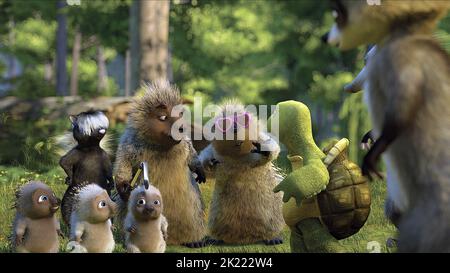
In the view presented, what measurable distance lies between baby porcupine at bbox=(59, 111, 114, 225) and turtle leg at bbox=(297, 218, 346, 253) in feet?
5.02

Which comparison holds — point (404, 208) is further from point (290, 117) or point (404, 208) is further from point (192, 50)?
point (192, 50)

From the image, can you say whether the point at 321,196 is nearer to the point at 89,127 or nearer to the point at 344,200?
the point at 344,200

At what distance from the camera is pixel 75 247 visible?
13.9ft

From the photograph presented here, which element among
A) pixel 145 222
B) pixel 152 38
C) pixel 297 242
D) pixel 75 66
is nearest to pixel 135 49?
pixel 152 38

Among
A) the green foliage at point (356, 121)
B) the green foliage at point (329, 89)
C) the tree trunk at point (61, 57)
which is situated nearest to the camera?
the green foliage at point (356, 121)

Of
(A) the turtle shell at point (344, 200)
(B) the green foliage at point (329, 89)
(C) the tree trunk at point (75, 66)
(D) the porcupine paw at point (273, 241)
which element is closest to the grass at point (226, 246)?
(D) the porcupine paw at point (273, 241)

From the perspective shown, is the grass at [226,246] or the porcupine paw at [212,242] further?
the porcupine paw at [212,242]

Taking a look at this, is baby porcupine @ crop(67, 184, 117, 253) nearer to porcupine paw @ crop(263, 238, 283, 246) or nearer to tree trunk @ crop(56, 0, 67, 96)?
porcupine paw @ crop(263, 238, 283, 246)

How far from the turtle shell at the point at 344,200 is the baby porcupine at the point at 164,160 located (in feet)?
3.27

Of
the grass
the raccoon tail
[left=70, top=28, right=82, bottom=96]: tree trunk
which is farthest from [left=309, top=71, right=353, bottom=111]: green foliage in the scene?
the raccoon tail

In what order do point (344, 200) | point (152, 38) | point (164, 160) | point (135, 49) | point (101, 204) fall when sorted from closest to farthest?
1. point (344, 200)
2. point (101, 204)
3. point (164, 160)
4. point (152, 38)
5. point (135, 49)

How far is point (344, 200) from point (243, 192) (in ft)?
2.86

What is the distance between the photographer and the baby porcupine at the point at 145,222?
4355 mm

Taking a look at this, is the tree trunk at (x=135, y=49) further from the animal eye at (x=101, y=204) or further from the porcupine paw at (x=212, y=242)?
the animal eye at (x=101, y=204)
